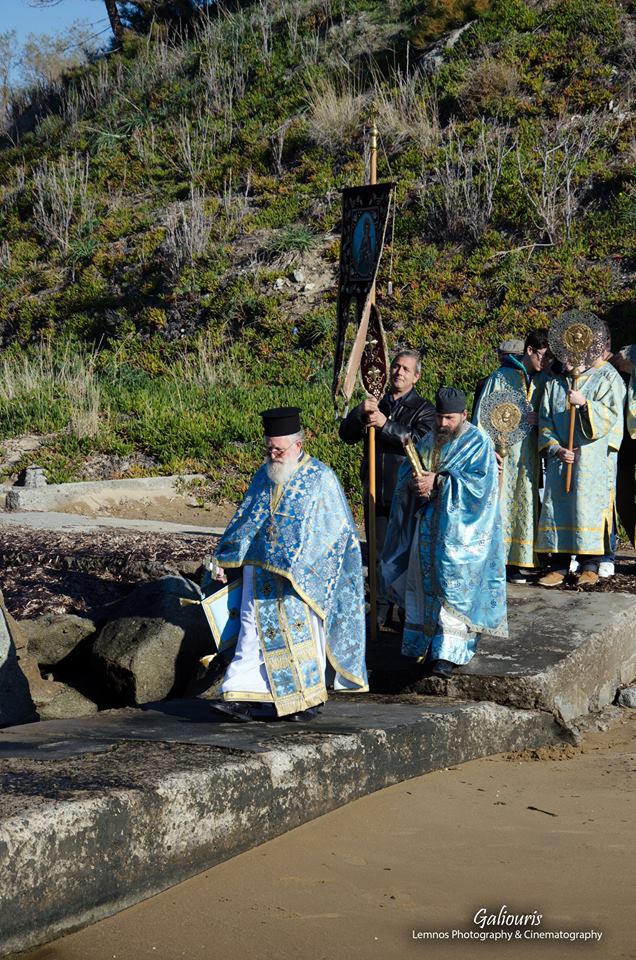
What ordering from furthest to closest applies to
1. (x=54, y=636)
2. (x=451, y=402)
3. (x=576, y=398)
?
(x=576, y=398) < (x=54, y=636) < (x=451, y=402)

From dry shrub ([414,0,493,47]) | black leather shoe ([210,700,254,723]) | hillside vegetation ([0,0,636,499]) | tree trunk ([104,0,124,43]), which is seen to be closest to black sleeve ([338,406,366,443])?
black leather shoe ([210,700,254,723])

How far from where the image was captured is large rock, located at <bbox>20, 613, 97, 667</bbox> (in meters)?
8.08

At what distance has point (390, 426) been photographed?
780cm

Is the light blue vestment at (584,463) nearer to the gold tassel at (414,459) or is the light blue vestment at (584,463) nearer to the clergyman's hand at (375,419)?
the clergyman's hand at (375,419)

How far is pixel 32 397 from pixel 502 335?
23.1ft

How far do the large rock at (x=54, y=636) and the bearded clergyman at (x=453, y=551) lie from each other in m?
2.43

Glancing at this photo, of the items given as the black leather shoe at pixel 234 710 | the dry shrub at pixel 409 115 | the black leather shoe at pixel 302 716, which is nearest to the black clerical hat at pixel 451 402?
the black leather shoe at pixel 302 716

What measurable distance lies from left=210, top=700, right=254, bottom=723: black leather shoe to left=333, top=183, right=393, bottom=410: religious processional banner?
9.17 ft

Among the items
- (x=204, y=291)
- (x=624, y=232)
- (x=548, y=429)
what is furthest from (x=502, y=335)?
(x=548, y=429)

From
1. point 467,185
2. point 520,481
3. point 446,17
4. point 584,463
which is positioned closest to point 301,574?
point 520,481

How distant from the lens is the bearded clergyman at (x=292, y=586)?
19.1 ft

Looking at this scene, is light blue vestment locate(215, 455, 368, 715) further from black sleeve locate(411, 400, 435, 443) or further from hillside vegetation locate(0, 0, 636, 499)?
hillside vegetation locate(0, 0, 636, 499)

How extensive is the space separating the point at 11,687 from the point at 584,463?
4.75 meters

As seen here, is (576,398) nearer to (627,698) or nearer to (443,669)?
(627,698)
